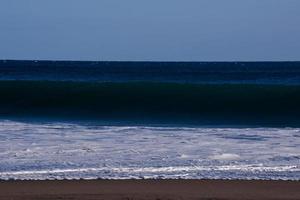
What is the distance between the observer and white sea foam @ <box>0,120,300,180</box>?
8938 millimetres

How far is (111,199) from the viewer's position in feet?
24.4

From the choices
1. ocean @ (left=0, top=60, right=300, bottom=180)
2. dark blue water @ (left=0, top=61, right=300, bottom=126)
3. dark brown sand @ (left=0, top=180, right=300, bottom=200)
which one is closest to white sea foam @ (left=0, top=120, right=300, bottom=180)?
ocean @ (left=0, top=60, right=300, bottom=180)

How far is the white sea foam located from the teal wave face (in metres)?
4.34

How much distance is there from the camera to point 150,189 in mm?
7949

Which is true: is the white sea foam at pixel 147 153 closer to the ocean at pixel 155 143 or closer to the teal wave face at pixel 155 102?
the ocean at pixel 155 143

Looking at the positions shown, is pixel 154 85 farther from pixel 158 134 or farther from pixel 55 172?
pixel 55 172

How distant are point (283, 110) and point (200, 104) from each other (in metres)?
2.78

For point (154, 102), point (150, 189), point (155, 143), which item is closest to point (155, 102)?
point (154, 102)

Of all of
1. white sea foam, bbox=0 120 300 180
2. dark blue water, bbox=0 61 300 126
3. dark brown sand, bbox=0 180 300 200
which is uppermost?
dark blue water, bbox=0 61 300 126

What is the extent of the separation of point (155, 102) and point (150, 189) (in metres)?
15.3

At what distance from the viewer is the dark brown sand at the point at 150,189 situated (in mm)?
7594

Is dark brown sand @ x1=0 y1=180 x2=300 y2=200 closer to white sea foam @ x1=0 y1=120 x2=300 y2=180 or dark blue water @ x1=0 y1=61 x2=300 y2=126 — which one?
white sea foam @ x1=0 y1=120 x2=300 y2=180

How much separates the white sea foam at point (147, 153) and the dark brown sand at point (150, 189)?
390 millimetres

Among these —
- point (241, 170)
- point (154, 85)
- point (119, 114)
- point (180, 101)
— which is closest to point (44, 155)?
point (241, 170)
